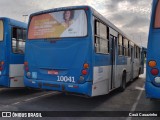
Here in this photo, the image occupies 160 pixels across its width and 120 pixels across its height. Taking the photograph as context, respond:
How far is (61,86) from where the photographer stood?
301 inches

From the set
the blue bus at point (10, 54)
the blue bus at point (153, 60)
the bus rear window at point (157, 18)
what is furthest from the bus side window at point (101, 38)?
the blue bus at point (10, 54)

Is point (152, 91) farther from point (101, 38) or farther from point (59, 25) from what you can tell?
point (59, 25)

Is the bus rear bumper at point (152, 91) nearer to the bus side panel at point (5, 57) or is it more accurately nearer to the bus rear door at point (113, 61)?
the bus rear door at point (113, 61)

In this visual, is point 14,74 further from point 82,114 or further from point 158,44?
point 158,44

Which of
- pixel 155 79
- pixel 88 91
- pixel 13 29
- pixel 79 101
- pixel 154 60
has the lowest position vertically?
pixel 79 101

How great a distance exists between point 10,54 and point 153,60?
5.44m

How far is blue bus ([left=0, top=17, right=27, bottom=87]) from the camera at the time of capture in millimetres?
9289

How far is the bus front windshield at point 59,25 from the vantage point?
7547 mm

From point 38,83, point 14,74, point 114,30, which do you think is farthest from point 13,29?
point 114,30

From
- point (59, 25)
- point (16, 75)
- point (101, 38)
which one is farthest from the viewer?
point (16, 75)

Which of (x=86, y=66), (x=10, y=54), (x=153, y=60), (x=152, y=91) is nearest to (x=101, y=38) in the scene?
(x=86, y=66)

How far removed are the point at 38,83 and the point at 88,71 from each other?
74.5 inches

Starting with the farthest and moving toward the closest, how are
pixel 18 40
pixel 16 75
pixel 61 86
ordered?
pixel 18 40 < pixel 16 75 < pixel 61 86

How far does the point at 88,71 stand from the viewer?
7.26m
